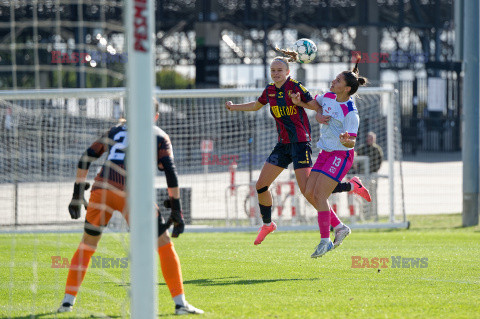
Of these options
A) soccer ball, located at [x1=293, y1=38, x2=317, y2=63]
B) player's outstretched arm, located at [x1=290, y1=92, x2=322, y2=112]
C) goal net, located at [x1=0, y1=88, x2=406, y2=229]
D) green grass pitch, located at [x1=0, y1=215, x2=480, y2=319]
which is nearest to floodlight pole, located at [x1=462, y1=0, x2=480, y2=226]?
goal net, located at [x1=0, y1=88, x2=406, y2=229]

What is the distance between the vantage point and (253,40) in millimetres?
41781

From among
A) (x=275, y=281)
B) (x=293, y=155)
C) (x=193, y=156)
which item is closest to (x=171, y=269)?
(x=275, y=281)

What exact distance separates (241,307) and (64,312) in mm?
1463

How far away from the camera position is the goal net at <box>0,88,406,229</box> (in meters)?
15.5

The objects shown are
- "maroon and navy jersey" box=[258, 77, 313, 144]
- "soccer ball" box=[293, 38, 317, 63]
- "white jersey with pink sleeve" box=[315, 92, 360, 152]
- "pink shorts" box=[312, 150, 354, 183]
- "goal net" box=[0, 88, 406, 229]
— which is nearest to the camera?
"white jersey with pink sleeve" box=[315, 92, 360, 152]

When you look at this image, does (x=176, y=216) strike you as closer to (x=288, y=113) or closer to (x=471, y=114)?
(x=288, y=113)

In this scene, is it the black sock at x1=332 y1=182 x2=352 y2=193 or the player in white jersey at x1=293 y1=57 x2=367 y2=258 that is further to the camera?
the black sock at x1=332 y1=182 x2=352 y2=193

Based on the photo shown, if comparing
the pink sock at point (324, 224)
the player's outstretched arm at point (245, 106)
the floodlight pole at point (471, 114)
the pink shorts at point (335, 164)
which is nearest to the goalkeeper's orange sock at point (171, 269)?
the pink sock at point (324, 224)

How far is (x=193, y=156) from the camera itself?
1702 centimetres

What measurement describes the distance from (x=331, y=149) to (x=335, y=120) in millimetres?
331

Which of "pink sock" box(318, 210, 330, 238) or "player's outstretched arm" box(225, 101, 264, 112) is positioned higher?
"player's outstretched arm" box(225, 101, 264, 112)

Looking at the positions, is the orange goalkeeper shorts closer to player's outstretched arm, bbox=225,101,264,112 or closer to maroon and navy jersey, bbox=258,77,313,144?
player's outstretched arm, bbox=225,101,264,112

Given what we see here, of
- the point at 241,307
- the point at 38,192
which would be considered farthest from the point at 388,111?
the point at 241,307

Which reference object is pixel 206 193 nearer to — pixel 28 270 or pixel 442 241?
pixel 442 241
